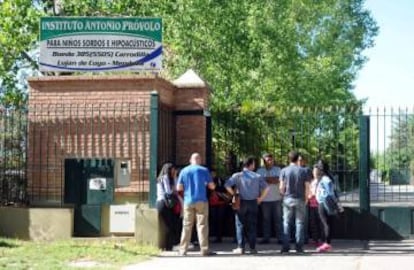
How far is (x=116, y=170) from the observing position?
14.8 m

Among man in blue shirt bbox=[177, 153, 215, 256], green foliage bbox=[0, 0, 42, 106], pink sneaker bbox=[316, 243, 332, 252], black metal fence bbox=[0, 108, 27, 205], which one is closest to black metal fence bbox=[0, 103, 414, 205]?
black metal fence bbox=[0, 108, 27, 205]

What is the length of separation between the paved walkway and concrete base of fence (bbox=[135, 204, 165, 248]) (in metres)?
0.37

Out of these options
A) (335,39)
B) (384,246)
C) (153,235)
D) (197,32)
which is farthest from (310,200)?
(335,39)

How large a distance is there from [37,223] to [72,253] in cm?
220

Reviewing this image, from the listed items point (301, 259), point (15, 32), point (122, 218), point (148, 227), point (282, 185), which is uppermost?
point (15, 32)

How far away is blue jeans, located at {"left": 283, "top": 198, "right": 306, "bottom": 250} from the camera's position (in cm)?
1348

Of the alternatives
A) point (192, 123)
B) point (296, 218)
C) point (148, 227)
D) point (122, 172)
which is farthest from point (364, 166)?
point (122, 172)

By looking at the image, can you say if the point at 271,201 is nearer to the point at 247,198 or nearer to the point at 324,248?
the point at 247,198

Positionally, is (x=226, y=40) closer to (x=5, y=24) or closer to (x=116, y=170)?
(x=5, y=24)

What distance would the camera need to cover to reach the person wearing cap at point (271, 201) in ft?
47.8

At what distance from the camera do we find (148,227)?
1389cm

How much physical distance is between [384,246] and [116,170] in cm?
532

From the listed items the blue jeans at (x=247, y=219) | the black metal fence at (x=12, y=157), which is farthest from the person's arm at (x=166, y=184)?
the black metal fence at (x=12, y=157)

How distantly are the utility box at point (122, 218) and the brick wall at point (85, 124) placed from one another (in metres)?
0.36
